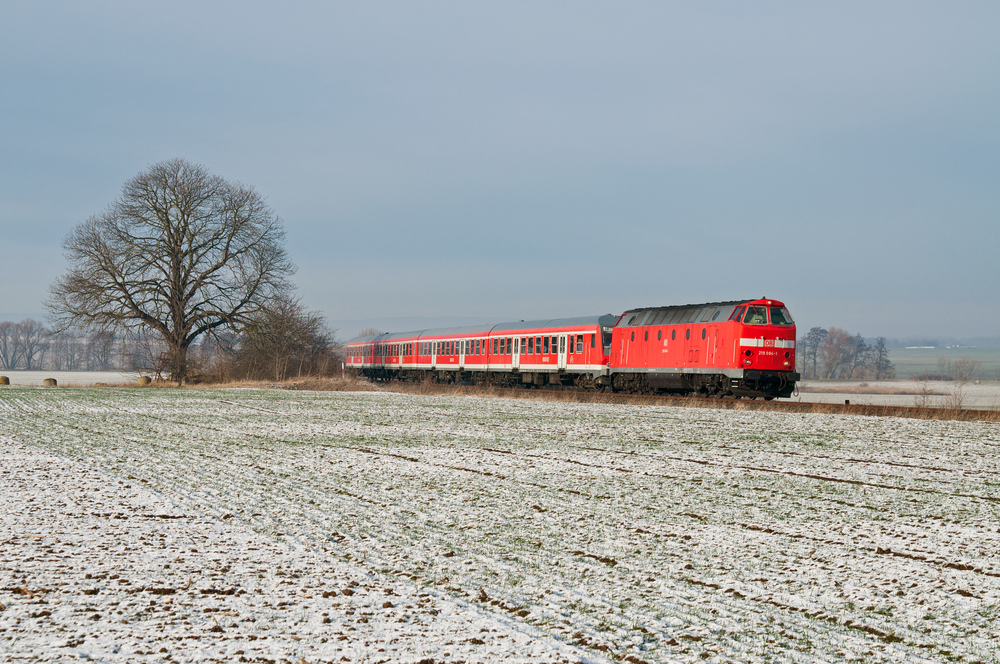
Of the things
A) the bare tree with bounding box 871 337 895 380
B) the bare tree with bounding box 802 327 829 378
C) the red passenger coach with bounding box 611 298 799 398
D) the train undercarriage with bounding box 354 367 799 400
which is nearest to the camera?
the red passenger coach with bounding box 611 298 799 398

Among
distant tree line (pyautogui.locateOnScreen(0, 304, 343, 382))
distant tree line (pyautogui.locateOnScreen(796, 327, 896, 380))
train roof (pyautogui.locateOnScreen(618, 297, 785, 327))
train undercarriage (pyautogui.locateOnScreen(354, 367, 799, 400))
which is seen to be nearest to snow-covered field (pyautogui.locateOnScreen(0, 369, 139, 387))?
distant tree line (pyautogui.locateOnScreen(0, 304, 343, 382))

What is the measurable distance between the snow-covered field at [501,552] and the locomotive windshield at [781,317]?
43.1 feet

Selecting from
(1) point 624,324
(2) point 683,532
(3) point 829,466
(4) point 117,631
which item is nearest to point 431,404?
(1) point 624,324

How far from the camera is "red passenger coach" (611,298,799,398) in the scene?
26.5 meters

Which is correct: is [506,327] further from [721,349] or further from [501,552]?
[501,552]

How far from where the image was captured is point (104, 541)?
6898mm

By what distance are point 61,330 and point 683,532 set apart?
46.2 metres

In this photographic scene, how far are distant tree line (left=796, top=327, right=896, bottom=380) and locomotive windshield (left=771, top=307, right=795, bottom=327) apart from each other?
119 metres

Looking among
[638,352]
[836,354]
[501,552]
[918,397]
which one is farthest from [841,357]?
[501,552]

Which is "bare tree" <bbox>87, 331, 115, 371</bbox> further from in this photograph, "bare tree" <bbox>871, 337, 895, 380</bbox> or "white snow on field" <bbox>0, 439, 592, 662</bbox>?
"bare tree" <bbox>871, 337, 895, 380</bbox>

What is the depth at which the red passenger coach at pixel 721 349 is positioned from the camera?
2645 cm

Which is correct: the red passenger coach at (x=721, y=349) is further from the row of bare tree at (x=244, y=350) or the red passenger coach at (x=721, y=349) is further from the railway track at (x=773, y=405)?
the row of bare tree at (x=244, y=350)

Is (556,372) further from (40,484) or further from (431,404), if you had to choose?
(40,484)

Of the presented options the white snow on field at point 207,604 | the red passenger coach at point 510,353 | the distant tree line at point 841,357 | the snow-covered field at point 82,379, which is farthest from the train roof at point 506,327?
the distant tree line at point 841,357
